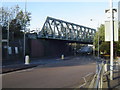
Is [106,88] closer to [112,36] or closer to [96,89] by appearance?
[96,89]

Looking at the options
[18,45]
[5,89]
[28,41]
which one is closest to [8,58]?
[18,45]

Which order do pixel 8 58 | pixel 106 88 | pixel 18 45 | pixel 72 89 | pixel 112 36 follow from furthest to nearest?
pixel 18 45
pixel 8 58
pixel 112 36
pixel 72 89
pixel 106 88

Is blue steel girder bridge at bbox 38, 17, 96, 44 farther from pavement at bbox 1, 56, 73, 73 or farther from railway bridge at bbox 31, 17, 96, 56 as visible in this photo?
pavement at bbox 1, 56, 73, 73

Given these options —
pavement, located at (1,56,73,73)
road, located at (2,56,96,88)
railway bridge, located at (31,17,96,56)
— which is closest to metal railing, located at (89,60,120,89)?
road, located at (2,56,96,88)

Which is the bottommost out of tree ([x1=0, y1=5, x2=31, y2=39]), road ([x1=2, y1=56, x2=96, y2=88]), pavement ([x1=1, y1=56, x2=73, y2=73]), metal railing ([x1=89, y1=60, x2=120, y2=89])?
pavement ([x1=1, y1=56, x2=73, y2=73])

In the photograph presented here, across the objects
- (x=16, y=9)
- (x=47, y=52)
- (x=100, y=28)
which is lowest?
(x=47, y=52)

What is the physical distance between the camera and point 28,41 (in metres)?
52.2

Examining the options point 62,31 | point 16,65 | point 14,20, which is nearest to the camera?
point 16,65

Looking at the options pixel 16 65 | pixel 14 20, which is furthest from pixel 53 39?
pixel 16 65

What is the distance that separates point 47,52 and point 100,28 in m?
15.9

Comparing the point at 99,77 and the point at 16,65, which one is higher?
the point at 99,77

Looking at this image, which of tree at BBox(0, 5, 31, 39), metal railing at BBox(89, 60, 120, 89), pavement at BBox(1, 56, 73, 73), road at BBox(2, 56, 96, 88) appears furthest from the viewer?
tree at BBox(0, 5, 31, 39)

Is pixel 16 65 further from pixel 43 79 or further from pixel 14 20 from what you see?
pixel 14 20

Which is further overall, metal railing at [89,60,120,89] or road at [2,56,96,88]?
road at [2,56,96,88]
